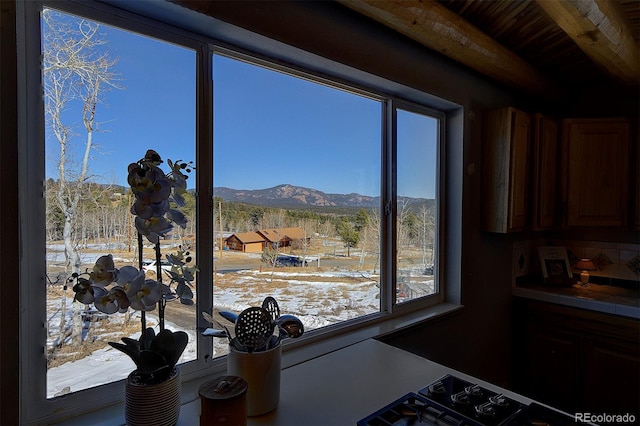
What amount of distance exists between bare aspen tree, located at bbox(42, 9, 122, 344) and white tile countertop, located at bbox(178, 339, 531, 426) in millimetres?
636

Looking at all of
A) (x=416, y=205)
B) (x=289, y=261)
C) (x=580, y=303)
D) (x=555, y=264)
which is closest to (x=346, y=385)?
(x=289, y=261)

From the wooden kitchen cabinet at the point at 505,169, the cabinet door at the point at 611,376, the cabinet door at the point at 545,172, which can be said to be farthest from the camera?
the cabinet door at the point at 545,172

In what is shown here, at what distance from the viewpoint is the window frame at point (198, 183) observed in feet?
2.87

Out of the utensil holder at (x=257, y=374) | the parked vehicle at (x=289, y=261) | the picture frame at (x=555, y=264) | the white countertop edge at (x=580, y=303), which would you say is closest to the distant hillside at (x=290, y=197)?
the parked vehicle at (x=289, y=261)

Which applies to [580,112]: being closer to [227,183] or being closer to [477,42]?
[477,42]

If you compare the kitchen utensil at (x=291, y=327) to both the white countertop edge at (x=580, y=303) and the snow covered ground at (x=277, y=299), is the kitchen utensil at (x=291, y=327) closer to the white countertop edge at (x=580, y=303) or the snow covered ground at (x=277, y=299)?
the snow covered ground at (x=277, y=299)

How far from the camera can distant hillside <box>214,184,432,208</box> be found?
1.29 meters

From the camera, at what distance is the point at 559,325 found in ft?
7.25

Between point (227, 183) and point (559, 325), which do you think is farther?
point (559, 325)

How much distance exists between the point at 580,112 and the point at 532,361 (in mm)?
2046

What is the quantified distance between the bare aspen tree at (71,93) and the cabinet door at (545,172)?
97.4 inches

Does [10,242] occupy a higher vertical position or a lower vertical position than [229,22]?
lower

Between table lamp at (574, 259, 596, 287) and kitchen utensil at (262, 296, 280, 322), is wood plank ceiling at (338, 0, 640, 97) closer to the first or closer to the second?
kitchen utensil at (262, 296, 280, 322)

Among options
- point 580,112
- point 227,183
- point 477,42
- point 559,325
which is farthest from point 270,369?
point 580,112
